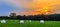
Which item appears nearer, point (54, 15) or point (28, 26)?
point (28, 26)

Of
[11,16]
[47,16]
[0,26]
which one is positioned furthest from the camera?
[47,16]

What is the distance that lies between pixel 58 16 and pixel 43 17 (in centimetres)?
246

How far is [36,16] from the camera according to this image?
66.5 ft

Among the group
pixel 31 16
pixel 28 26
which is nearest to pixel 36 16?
pixel 31 16

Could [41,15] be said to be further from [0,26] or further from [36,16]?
[0,26]

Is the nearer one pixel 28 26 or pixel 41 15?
pixel 28 26

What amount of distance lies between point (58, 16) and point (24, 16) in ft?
16.1

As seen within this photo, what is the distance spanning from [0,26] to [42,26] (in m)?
2.82

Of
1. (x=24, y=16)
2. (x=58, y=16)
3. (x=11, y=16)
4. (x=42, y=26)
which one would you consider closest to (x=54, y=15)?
(x=58, y=16)

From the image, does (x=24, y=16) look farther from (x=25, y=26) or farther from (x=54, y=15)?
(x=25, y=26)

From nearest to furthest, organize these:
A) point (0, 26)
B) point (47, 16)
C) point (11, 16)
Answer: point (0, 26) < point (11, 16) < point (47, 16)

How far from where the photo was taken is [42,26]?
34.9ft

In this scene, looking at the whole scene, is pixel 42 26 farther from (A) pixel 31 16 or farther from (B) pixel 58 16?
(B) pixel 58 16

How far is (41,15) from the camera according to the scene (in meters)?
20.6
